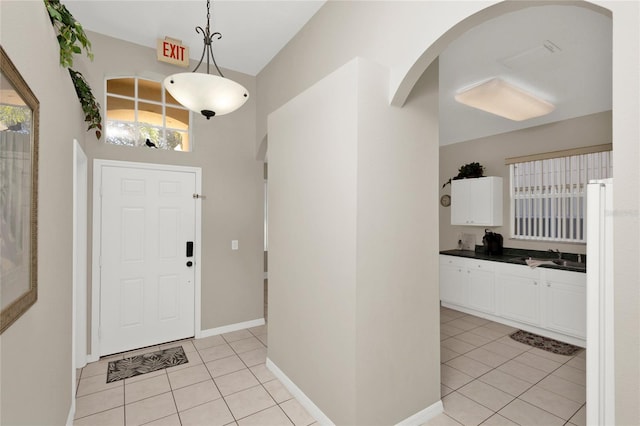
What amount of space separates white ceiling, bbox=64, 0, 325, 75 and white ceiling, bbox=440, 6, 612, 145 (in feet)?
4.97

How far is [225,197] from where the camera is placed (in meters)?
4.08

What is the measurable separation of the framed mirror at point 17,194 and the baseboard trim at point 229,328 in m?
2.77

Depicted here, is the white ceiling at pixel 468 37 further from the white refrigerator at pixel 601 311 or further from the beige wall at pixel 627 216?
the white refrigerator at pixel 601 311

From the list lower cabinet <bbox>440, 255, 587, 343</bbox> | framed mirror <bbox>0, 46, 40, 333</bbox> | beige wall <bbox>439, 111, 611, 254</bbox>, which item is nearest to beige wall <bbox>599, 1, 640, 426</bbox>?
framed mirror <bbox>0, 46, 40, 333</bbox>

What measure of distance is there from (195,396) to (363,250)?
6.49ft

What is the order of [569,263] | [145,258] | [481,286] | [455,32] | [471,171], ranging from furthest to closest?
1. [471,171]
2. [481,286]
3. [569,263]
4. [145,258]
5. [455,32]

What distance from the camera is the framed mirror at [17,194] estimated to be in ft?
3.32

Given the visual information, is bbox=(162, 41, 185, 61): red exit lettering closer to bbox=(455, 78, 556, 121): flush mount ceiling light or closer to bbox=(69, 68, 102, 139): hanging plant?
bbox=(69, 68, 102, 139): hanging plant

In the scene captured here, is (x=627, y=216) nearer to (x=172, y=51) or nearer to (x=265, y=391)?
(x=265, y=391)

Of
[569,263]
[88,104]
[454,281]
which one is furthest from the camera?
[454,281]

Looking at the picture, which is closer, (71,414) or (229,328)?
(71,414)

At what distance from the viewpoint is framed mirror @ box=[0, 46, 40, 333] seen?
101cm

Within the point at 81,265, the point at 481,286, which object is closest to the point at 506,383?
the point at 481,286

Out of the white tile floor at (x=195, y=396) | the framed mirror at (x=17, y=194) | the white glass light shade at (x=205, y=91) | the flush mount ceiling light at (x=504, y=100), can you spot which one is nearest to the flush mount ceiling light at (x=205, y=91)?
the white glass light shade at (x=205, y=91)
